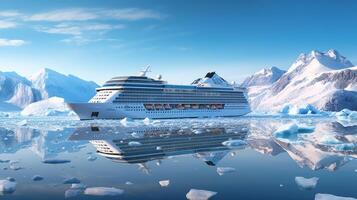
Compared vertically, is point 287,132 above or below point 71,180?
below

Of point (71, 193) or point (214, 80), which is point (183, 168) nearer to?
point (71, 193)

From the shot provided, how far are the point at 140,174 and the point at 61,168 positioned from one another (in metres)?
3.30

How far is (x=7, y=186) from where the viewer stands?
34.9 feet

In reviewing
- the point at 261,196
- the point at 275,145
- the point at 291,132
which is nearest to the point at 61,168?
the point at 261,196

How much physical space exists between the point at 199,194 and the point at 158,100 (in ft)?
186

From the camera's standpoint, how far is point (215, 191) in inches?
408

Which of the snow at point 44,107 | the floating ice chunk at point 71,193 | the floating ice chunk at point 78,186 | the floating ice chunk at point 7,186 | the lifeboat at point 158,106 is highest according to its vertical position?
the floating ice chunk at point 7,186

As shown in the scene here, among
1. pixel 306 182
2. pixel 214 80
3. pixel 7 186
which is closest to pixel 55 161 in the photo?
pixel 7 186

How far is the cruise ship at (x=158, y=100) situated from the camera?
5916cm

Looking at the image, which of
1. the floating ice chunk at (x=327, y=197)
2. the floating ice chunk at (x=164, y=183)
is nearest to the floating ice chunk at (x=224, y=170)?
the floating ice chunk at (x=164, y=183)

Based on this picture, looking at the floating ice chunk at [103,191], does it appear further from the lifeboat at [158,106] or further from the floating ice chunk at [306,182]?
the lifeboat at [158,106]

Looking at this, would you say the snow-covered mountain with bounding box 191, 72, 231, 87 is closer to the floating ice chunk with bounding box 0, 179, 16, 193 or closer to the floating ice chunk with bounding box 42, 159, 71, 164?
the floating ice chunk with bounding box 42, 159, 71, 164

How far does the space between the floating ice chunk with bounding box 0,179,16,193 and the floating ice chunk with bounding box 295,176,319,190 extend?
7929mm

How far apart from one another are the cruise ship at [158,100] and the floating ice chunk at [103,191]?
4699 cm
